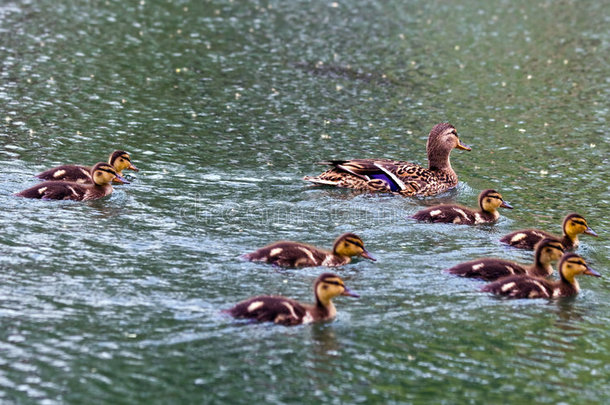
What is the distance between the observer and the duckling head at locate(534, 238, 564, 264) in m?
11.1

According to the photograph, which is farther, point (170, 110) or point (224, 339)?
point (170, 110)

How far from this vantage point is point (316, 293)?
9.46 meters

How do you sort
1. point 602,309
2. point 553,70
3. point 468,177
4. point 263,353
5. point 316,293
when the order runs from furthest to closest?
point 553,70, point 468,177, point 602,309, point 316,293, point 263,353

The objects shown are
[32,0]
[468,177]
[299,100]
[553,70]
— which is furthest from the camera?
[32,0]

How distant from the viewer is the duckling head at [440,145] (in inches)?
607

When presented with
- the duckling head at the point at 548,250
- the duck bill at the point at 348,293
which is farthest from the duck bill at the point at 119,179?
the duckling head at the point at 548,250

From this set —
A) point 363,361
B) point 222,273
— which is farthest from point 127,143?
point 363,361

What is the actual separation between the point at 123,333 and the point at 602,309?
511 cm

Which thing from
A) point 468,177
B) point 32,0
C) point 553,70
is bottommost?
point 468,177

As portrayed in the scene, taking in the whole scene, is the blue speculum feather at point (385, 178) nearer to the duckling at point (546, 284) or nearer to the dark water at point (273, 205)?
the dark water at point (273, 205)

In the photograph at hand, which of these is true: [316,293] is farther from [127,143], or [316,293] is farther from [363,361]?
[127,143]

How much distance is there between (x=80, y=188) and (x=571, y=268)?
658 cm

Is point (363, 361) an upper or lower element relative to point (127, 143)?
lower

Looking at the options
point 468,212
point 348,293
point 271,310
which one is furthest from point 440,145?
point 271,310
